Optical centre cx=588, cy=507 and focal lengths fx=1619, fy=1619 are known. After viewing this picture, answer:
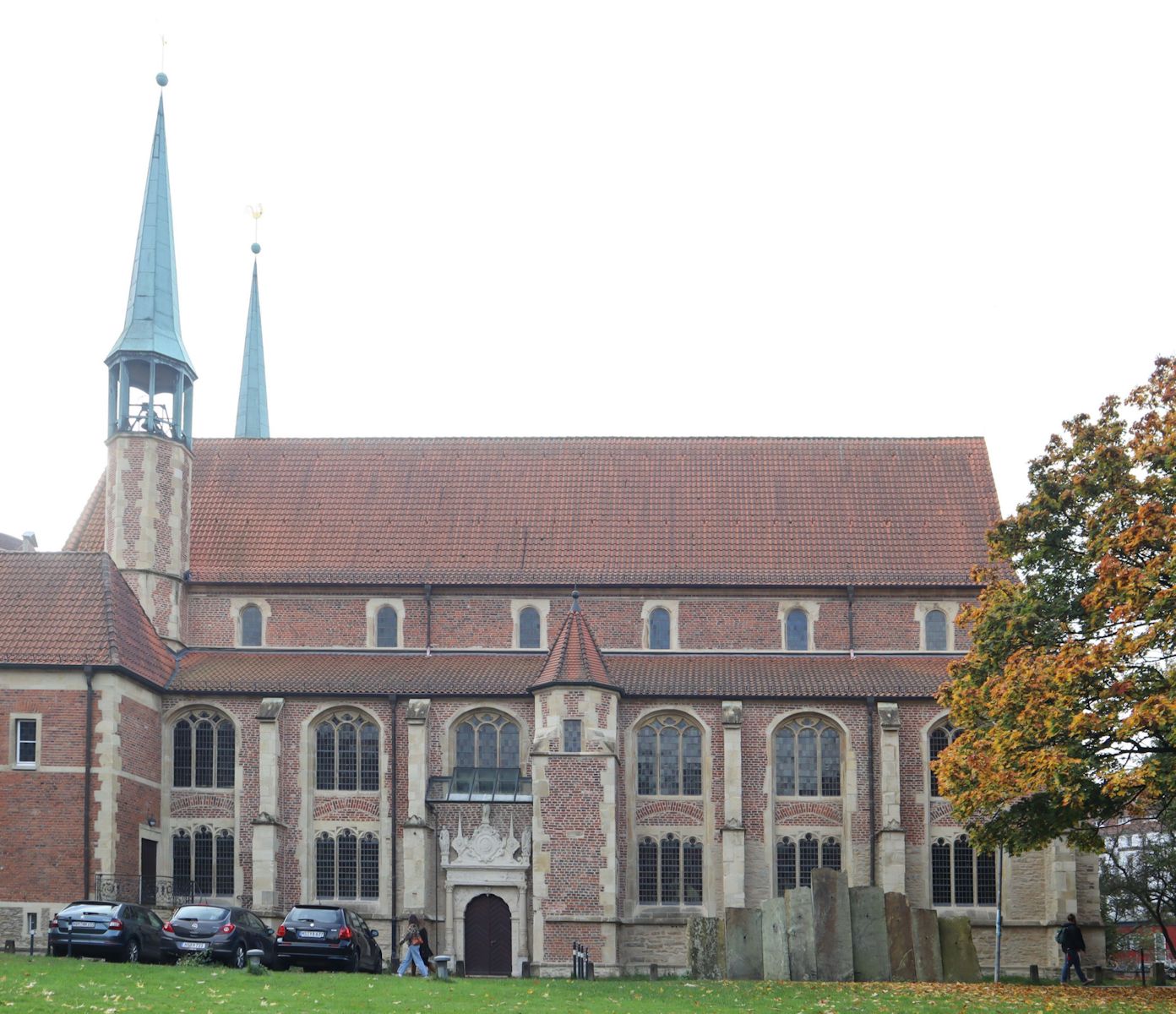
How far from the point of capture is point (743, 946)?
32.3 metres

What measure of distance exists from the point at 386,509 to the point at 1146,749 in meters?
27.7

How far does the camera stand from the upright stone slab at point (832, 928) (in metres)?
31.2

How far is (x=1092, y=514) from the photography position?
31.5 m

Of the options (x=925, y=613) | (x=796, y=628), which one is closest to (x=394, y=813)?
(x=796, y=628)

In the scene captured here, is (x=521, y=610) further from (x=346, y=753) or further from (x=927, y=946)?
(x=927, y=946)

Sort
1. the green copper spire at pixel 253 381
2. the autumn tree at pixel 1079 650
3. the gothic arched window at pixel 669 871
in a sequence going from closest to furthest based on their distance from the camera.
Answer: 1. the autumn tree at pixel 1079 650
2. the gothic arched window at pixel 669 871
3. the green copper spire at pixel 253 381

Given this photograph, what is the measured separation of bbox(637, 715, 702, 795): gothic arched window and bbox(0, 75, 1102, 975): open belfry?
0.32ft

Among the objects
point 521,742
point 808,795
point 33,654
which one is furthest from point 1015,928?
point 33,654

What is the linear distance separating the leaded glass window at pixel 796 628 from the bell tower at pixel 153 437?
1815 centimetres

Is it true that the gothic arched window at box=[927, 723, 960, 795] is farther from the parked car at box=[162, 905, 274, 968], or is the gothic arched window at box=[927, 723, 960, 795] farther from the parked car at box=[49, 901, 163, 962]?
the parked car at box=[49, 901, 163, 962]

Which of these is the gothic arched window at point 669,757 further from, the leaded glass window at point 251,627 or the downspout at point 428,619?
the leaded glass window at point 251,627

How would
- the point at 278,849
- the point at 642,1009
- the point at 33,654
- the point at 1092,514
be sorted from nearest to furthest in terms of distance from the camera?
the point at 642,1009
the point at 1092,514
the point at 33,654
the point at 278,849

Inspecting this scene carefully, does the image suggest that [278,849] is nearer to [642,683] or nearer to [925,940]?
[642,683]

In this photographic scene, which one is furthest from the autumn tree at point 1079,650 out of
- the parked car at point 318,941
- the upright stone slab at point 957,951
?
the parked car at point 318,941
